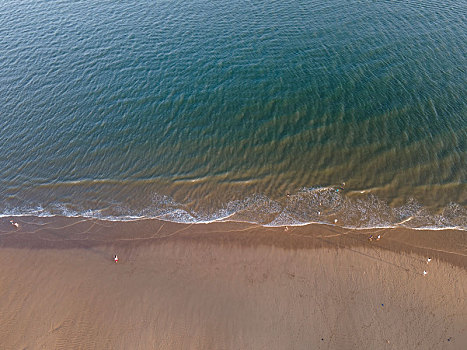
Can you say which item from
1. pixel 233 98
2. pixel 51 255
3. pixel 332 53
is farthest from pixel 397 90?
pixel 51 255

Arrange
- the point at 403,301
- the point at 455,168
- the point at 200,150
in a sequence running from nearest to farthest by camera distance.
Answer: the point at 403,301 → the point at 455,168 → the point at 200,150

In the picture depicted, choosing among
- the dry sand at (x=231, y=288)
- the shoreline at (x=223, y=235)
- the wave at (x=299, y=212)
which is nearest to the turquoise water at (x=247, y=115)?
the wave at (x=299, y=212)

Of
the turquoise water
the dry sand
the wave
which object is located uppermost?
the turquoise water

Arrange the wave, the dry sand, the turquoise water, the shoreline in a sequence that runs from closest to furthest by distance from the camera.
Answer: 1. the dry sand
2. the shoreline
3. the wave
4. the turquoise water

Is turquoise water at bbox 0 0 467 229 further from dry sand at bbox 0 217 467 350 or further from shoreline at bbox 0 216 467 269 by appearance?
dry sand at bbox 0 217 467 350

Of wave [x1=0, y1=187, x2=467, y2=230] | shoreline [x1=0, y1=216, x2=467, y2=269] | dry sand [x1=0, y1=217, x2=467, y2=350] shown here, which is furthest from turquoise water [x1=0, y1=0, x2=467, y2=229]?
dry sand [x1=0, y1=217, x2=467, y2=350]

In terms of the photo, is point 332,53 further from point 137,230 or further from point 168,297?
point 168,297
